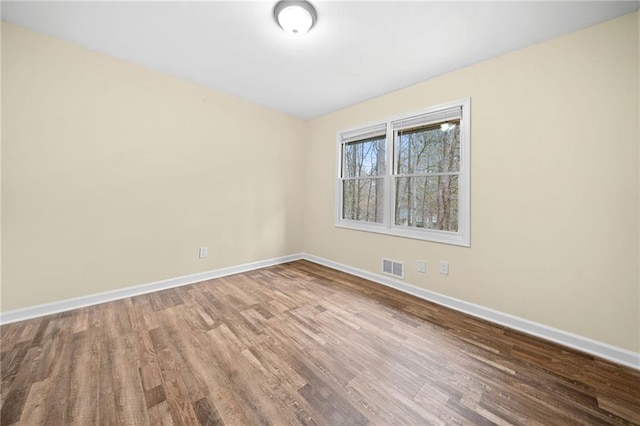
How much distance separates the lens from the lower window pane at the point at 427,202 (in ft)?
8.52

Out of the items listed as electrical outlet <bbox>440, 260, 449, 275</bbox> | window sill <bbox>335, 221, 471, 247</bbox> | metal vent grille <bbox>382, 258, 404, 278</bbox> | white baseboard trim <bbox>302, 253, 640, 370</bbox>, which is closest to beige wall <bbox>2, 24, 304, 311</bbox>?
window sill <bbox>335, 221, 471, 247</bbox>

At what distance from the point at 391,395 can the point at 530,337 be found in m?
1.52

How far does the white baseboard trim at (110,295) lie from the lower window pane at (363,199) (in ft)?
5.78

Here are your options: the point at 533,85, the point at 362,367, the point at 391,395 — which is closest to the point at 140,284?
the point at 362,367

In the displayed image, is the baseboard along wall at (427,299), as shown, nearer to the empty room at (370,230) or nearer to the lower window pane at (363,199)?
the empty room at (370,230)

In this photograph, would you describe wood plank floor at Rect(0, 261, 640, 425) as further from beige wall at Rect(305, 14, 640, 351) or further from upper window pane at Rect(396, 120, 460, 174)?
upper window pane at Rect(396, 120, 460, 174)

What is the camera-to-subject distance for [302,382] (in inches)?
56.7

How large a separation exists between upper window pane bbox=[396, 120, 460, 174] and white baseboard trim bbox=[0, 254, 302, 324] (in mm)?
2727

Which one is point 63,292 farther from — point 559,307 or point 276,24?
point 559,307

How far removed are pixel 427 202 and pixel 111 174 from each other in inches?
141

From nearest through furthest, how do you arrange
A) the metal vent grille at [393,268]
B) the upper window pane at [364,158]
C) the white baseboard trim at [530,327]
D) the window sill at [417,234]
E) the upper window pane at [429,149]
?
the white baseboard trim at [530,327]
the window sill at [417,234]
the upper window pane at [429,149]
the metal vent grille at [393,268]
the upper window pane at [364,158]

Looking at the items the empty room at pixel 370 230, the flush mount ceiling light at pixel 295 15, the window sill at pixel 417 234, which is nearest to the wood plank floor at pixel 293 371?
the empty room at pixel 370 230

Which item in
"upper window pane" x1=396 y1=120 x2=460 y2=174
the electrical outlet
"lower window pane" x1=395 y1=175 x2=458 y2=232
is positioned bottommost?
the electrical outlet

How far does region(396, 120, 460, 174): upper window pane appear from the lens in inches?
102
